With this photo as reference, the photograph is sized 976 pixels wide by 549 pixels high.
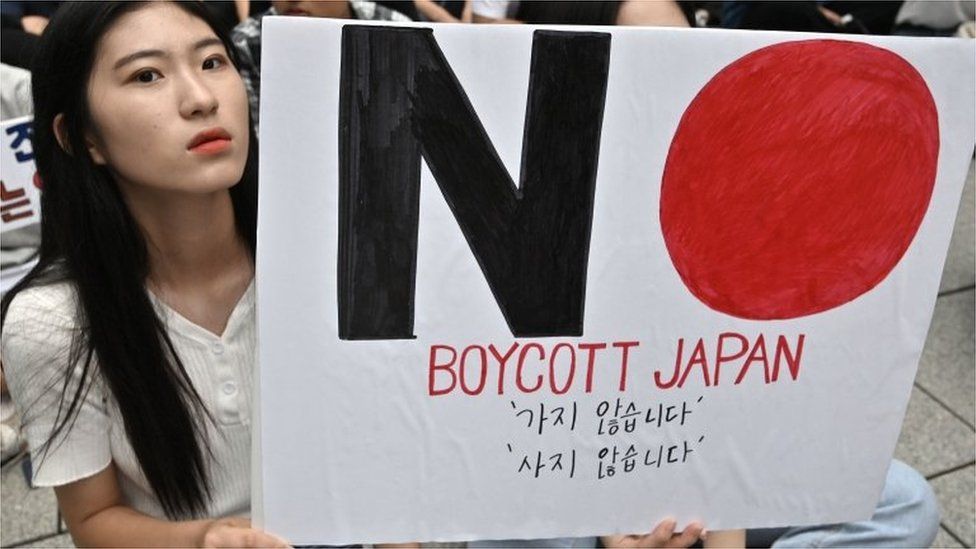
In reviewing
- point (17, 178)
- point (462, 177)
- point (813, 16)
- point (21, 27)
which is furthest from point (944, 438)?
point (21, 27)

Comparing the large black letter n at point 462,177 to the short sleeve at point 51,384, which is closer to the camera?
the large black letter n at point 462,177

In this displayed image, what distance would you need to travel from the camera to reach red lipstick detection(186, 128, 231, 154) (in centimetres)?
91

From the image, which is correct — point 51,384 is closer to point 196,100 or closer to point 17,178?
point 196,100

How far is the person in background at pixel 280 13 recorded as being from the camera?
2.16 metres

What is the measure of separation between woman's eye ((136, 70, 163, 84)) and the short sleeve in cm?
26

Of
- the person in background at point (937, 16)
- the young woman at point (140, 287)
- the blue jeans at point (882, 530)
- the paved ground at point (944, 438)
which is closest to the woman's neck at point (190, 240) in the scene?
the young woman at point (140, 287)

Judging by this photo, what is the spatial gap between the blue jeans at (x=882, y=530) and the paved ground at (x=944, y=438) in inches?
22.3

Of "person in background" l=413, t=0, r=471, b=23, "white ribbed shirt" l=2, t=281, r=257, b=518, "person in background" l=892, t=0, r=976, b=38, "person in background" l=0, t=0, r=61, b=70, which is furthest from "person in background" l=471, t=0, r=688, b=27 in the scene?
"person in background" l=892, t=0, r=976, b=38

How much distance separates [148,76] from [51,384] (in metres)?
0.35

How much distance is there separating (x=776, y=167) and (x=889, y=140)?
0.11 metres

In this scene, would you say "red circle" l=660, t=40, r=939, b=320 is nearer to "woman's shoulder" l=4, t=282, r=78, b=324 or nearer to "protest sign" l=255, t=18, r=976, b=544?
"protest sign" l=255, t=18, r=976, b=544

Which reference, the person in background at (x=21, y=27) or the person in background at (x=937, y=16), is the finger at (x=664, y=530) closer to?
the person in background at (x=21, y=27)

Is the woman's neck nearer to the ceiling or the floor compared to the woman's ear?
nearer to the floor

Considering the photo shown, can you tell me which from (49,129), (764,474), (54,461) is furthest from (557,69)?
(54,461)
